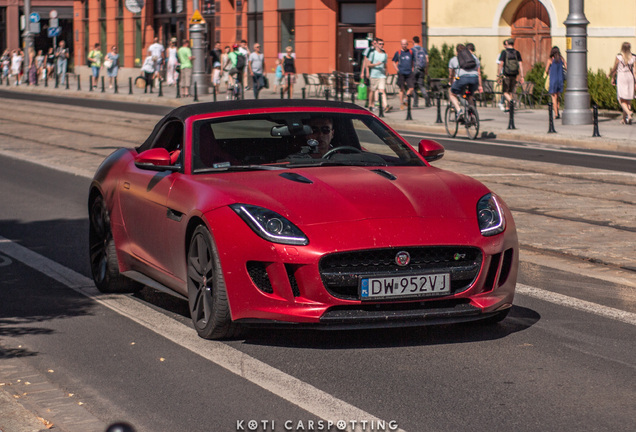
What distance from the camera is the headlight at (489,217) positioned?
6.47m

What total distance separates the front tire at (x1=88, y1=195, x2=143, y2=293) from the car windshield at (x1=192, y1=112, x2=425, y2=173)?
4.19 ft

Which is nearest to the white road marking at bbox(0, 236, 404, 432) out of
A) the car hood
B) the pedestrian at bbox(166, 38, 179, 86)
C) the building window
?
the car hood

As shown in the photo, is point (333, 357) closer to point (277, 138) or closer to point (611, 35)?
point (277, 138)

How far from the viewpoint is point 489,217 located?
21.5 feet

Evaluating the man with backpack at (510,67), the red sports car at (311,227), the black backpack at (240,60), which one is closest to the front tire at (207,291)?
the red sports car at (311,227)

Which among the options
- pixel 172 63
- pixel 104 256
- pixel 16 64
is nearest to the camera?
pixel 104 256

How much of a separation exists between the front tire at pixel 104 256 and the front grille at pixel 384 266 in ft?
8.11

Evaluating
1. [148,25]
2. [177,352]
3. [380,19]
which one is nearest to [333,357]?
[177,352]

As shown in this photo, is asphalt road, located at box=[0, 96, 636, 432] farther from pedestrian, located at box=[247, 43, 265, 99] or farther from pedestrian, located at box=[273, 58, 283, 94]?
pedestrian, located at box=[273, 58, 283, 94]

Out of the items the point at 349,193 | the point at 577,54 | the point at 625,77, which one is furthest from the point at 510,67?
the point at 349,193

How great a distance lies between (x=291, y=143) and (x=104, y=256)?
1777mm

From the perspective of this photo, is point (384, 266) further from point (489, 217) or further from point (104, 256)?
point (104, 256)

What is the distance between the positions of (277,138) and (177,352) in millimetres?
1728

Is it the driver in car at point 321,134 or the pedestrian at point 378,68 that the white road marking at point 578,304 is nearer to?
the driver in car at point 321,134
